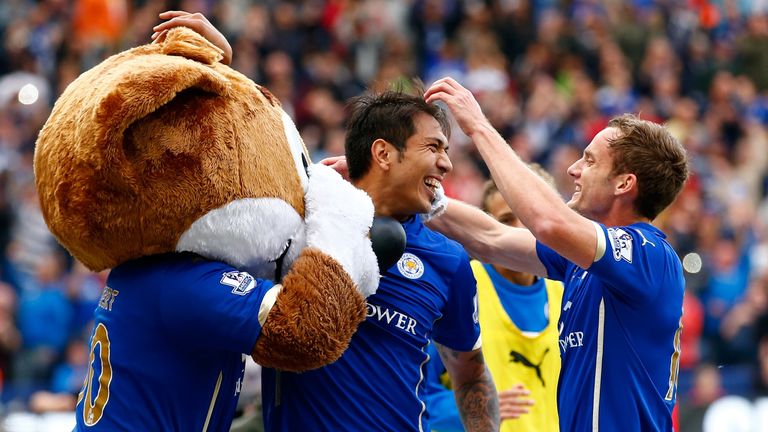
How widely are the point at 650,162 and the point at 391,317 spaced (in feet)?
3.75

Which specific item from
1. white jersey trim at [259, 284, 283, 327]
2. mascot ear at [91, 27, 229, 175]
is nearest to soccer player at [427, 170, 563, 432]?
white jersey trim at [259, 284, 283, 327]

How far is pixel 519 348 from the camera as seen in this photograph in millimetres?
5895

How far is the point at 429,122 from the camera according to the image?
4707mm

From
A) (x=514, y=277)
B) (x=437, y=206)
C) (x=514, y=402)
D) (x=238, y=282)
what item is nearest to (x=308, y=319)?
(x=238, y=282)

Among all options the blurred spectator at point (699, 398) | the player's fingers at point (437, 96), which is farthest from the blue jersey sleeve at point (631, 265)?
the blurred spectator at point (699, 398)

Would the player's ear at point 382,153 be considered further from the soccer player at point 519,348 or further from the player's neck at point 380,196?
the soccer player at point 519,348

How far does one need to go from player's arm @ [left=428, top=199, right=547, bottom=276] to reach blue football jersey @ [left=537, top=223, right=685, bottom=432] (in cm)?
55

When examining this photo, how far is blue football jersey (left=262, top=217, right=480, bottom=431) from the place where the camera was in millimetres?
4371

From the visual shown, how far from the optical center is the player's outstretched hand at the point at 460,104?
4523 mm

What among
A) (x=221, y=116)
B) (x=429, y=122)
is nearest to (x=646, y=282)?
(x=429, y=122)

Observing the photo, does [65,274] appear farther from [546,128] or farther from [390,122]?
[390,122]

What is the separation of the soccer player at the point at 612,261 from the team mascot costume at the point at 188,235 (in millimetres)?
641

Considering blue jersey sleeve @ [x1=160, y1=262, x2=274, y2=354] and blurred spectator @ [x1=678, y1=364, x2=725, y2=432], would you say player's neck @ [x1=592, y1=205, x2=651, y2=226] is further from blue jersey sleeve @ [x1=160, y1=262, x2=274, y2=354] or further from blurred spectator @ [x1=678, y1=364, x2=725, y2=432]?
blurred spectator @ [x1=678, y1=364, x2=725, y2=432]

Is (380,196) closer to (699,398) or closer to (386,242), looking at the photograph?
(386,242)
